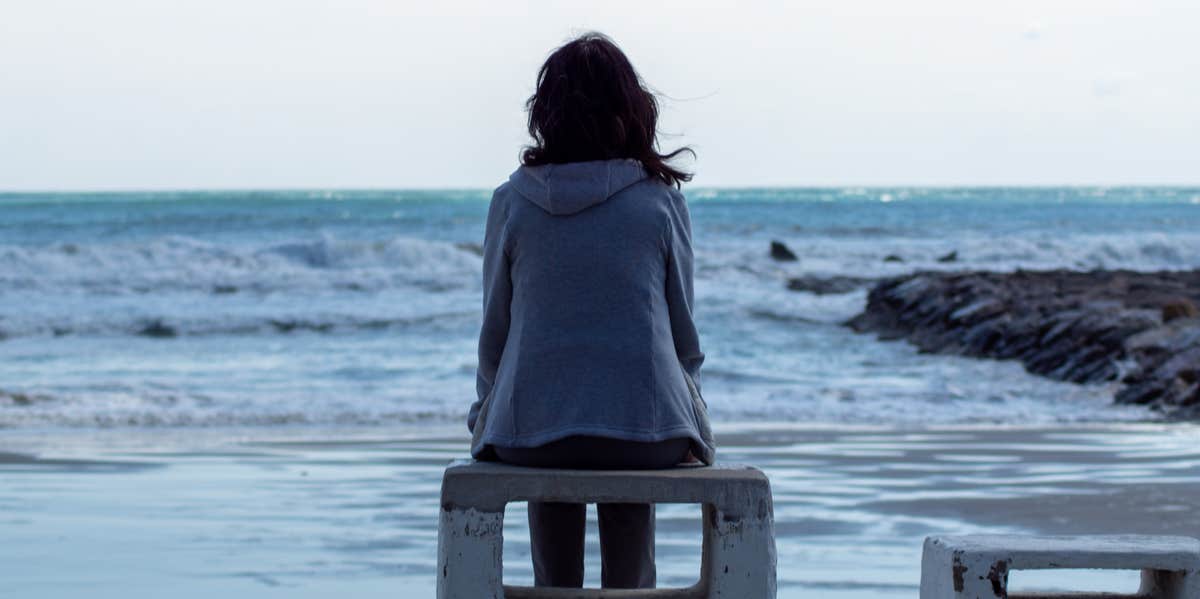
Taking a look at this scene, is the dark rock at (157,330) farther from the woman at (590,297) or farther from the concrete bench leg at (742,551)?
the concrete bench leg at (742,551)

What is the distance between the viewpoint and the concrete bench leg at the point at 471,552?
297 cm

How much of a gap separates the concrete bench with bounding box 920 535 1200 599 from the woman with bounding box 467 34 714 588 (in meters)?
0.53

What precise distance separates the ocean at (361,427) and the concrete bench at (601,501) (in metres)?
1.77

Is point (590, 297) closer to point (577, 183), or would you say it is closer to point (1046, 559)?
point (577, 183)

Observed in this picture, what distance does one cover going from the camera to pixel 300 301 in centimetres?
2027

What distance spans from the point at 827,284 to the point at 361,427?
14.8m

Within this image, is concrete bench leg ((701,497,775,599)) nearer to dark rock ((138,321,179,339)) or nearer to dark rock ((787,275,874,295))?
dark rock ((138,321,179,339))

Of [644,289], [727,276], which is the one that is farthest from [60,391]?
[727,276]

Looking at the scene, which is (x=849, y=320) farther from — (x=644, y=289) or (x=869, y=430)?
(x=644, y=289)

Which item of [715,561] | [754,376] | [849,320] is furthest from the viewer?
[849,320]

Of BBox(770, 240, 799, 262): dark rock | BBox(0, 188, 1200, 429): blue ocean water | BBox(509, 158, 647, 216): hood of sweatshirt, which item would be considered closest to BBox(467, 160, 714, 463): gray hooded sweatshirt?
BBox(509, 158, 647, 216): hood of sweatshirt

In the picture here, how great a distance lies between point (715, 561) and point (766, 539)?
0.11 m

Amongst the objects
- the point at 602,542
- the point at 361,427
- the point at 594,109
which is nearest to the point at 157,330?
the point at 361,427

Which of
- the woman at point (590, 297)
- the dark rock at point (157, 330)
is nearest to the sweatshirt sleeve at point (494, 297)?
the woman at point (590, 297)
